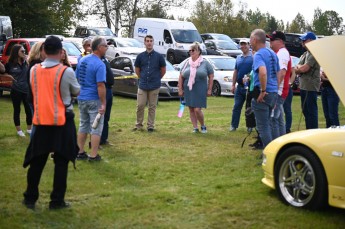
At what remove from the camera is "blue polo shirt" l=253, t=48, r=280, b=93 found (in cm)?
731

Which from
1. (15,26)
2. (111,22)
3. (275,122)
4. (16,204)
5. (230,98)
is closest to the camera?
(16,204)

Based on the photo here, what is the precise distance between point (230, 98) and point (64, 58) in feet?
37.9

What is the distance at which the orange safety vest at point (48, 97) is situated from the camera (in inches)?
210

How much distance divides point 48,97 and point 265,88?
3.18 meters

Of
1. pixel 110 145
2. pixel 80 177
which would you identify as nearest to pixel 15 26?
pixel 110 145

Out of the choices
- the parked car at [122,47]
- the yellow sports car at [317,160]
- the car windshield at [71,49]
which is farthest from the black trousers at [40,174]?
the parked car at [122,47]

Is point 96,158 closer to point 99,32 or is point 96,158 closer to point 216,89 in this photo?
point 216,89

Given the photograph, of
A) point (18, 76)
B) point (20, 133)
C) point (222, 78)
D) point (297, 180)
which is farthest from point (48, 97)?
point (222, 78)

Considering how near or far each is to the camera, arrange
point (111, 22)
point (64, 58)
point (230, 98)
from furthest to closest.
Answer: point (111, 22) → point (230, 98) → point (64, 58)

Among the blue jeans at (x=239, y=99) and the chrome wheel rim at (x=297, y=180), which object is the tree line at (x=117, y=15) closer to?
the blue jeans at (x=239, y=99)

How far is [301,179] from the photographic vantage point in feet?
17.9

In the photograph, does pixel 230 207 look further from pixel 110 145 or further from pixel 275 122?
pixel 110 145

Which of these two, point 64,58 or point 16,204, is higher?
point 64,58

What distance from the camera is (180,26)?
28.3 meters
